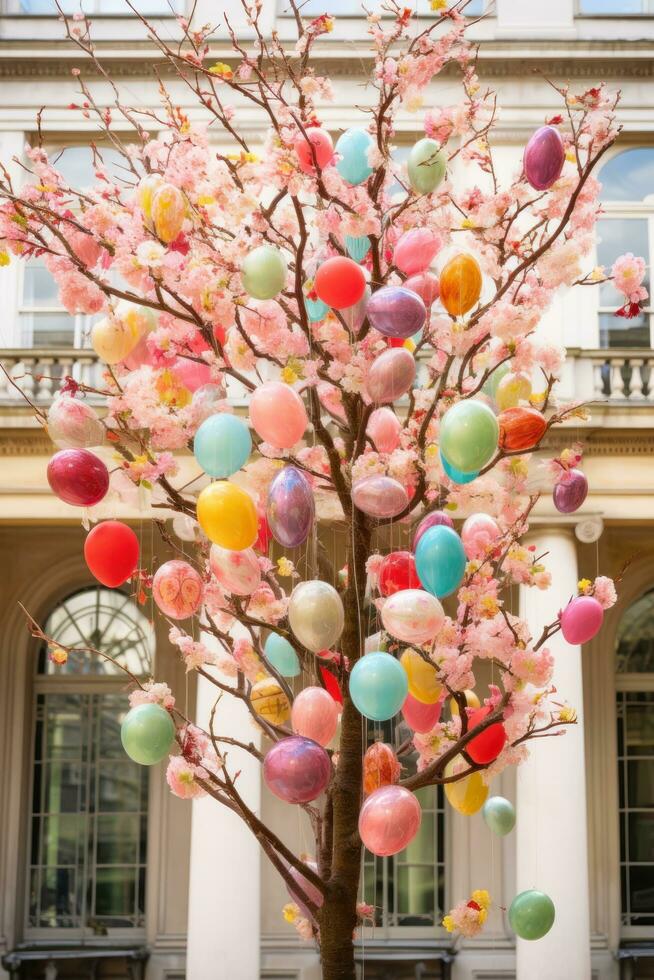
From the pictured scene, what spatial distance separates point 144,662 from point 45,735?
1155mm

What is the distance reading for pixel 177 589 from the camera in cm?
547

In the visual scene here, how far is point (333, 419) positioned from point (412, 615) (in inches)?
56.2

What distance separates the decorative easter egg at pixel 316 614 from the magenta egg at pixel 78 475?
99 cm

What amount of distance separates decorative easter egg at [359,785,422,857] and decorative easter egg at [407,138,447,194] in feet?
8.00

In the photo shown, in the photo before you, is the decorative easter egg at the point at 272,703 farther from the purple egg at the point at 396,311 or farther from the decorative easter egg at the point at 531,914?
the purple egg at the point at 396,311

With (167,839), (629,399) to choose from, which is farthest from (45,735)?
(629,399)

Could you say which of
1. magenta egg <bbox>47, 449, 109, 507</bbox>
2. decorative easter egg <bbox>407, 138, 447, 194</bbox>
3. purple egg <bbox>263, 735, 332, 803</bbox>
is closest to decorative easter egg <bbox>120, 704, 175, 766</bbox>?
purple egg <bbox>263, 735, 332, 803</bbox>

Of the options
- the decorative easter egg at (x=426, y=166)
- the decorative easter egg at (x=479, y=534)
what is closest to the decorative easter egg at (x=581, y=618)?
the decorative easter egg at (x=479, y=534)

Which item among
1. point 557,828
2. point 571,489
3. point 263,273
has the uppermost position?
point 263,273

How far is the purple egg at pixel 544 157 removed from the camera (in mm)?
5203

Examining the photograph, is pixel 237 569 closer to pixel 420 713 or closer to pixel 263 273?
pixel 420 713

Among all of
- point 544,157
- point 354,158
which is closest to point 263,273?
point 354,158

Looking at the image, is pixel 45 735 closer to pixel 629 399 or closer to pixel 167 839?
pixel 167 839

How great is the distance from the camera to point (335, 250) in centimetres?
570
